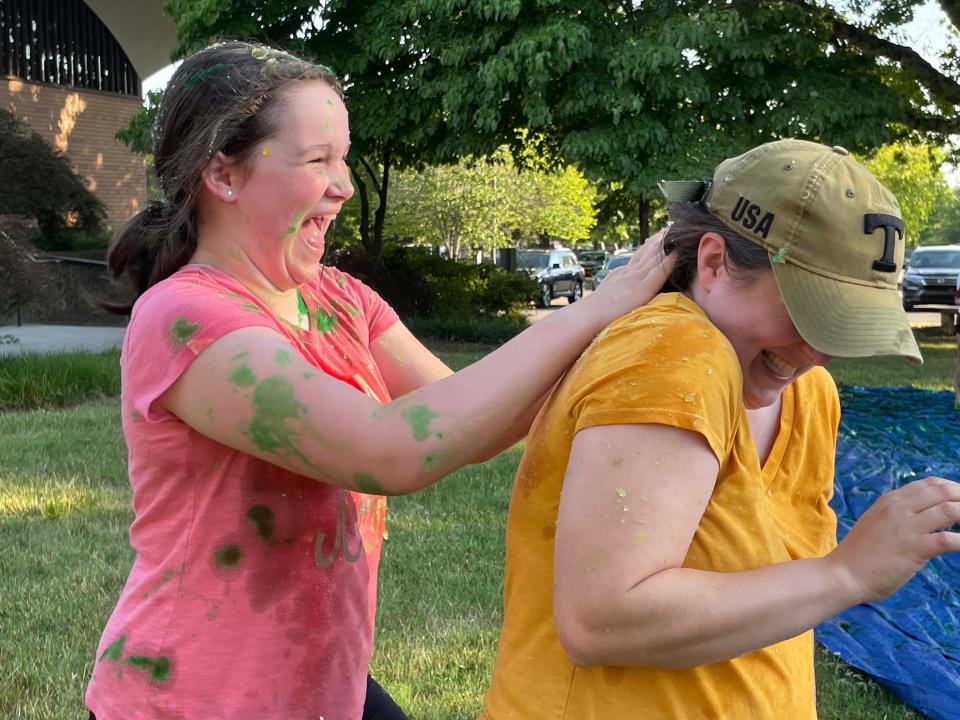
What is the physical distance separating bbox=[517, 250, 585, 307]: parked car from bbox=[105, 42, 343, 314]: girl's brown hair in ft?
101

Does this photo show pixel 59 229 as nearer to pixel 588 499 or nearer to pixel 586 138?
pixel 586 138

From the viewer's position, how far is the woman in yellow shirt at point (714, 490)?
4.55ft

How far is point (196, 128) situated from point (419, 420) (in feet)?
2.37

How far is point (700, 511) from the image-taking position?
1411 mm

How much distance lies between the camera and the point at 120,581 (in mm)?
5281

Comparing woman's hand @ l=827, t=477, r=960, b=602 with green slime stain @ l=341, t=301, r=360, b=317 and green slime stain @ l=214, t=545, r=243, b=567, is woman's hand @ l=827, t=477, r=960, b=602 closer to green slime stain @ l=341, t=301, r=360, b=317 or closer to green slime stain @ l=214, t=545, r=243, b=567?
green slime stain @ l=214, t=545, r=243, b=567

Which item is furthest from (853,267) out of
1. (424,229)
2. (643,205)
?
(424,229)

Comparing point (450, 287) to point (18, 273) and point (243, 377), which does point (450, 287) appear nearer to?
point (18, 273)

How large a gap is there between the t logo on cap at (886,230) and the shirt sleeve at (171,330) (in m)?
0.99

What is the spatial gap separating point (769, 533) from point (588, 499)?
1.10 feet

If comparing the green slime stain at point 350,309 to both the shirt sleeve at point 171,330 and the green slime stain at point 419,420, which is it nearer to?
the shirt sleeve at point 171,330

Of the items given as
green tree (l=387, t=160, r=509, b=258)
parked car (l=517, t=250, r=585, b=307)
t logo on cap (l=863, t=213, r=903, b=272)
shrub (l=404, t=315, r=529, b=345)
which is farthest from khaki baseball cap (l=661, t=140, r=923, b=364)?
green tree (l=387, t=160, r=509, b=258)

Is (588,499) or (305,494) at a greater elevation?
(588,499)

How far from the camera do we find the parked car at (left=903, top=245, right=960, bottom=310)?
28.3m
